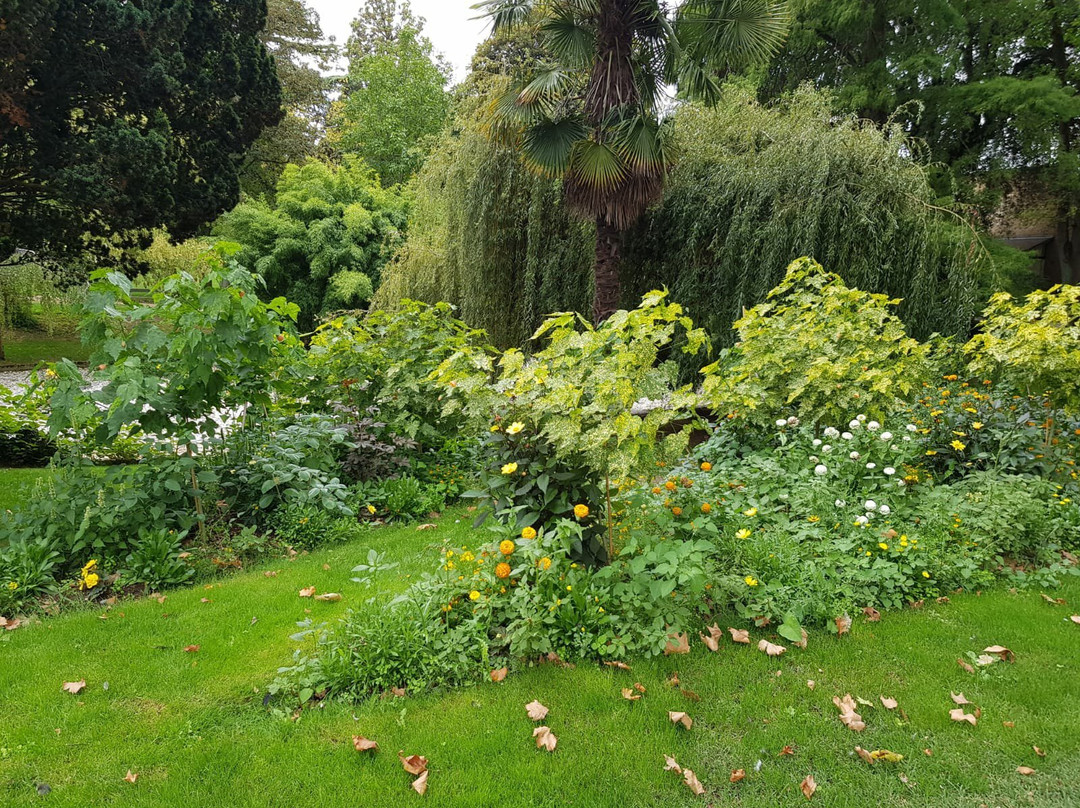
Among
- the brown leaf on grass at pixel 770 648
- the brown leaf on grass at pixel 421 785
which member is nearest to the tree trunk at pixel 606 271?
the brown leaf on grass at pixel 770 648

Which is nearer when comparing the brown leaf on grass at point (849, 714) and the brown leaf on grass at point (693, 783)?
the brown leaf on grass at point (693, 783)

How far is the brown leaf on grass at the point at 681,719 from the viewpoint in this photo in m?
2.00

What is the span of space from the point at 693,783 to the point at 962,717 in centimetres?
101

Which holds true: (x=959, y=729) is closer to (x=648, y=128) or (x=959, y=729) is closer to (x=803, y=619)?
(x=803, y=619)

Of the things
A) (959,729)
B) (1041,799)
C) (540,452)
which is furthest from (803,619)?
(540,452)

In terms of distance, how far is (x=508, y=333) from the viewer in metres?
8.99

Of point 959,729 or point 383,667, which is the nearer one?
point 959,729

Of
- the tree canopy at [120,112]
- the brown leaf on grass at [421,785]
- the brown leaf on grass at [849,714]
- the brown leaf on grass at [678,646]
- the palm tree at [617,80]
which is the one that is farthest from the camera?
the tree canopy at [120,112]

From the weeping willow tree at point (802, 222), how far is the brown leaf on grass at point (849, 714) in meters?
5.35

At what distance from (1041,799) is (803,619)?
941mm

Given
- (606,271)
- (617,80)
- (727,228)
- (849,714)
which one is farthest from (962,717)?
→ (617,80)

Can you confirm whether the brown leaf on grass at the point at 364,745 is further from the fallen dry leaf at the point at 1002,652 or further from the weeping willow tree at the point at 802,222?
the weeping willow tree at the point at 802,222

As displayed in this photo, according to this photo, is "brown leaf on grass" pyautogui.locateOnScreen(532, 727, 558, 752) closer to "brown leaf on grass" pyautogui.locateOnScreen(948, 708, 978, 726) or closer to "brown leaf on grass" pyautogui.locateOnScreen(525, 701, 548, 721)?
"brown leaf on grass" pyautogui.locateOnScreen(525, 701, 548, 721)

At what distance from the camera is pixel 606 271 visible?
7.30m
